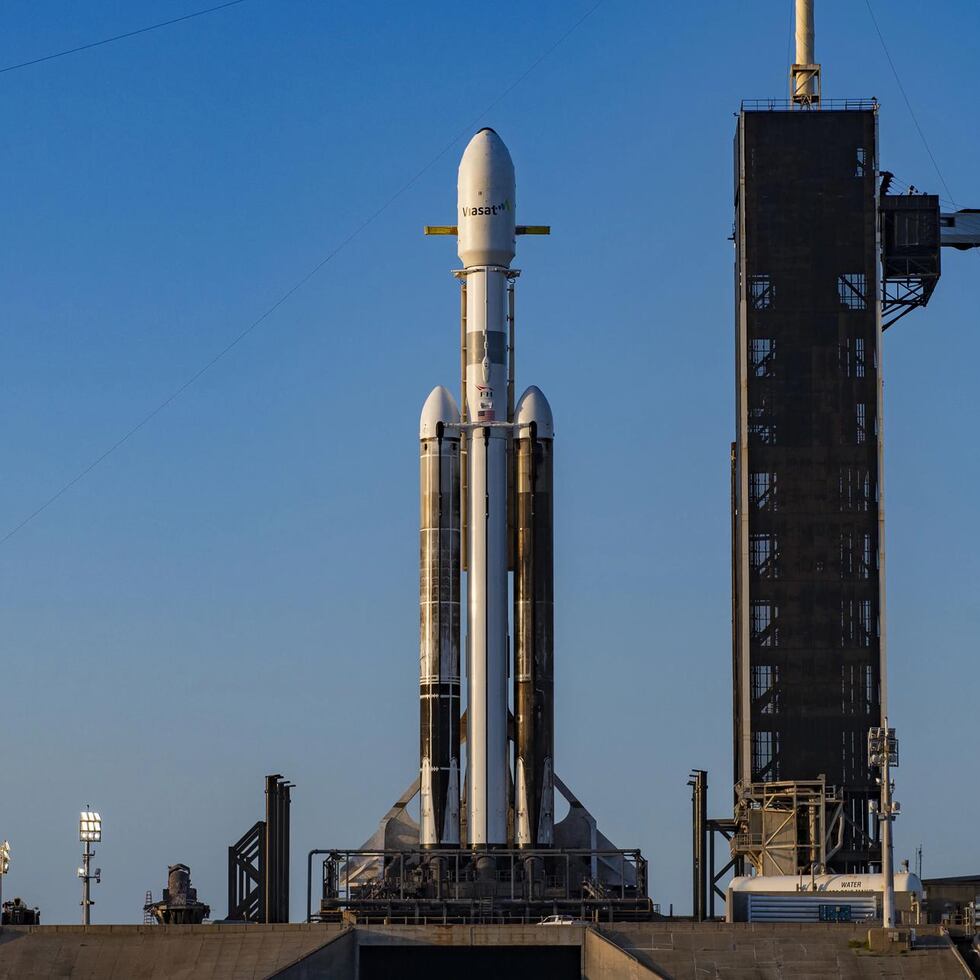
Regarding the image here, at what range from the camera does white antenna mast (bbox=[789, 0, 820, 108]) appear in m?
86.4

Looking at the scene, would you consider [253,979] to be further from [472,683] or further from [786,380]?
[786,380]

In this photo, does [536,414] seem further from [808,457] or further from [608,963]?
[608,963]

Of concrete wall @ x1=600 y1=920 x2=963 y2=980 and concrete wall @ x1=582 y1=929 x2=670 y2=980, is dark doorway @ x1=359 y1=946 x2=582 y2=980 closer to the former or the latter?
concrete wall @ x1=582 y1=929 x2=670 y2=980

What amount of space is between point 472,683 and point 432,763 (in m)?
2.89

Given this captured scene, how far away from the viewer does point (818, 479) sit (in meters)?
83.4

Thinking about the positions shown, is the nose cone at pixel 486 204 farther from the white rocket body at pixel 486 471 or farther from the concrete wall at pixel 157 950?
the concrete wall at pixel 157 950

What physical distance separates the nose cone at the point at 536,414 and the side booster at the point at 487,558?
33 mm

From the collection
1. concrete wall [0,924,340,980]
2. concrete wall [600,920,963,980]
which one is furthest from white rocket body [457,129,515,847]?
concrete wall [600,920,963,980]

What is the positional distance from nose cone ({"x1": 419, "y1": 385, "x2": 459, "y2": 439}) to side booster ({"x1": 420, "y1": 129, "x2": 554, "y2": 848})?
47 mm

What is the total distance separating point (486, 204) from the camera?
76812mm

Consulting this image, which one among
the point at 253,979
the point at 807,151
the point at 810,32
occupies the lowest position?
the point at 253,979

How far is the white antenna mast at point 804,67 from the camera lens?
86.4m

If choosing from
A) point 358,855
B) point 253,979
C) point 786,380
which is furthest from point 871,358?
point 253,979

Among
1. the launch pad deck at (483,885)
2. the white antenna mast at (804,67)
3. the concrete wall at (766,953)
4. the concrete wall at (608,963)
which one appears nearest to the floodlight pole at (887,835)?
the concrete wall at (766,953)
